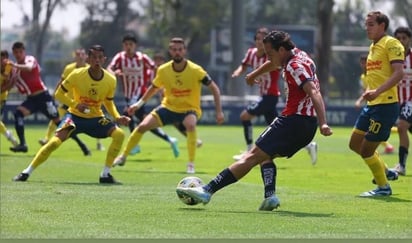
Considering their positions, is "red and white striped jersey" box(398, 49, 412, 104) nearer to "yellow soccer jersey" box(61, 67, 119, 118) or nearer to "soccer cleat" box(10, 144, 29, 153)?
"yellow soccer jersey" box(61, 67, 119, 118)

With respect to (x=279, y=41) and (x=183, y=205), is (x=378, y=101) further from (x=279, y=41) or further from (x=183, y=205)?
(x=183, y=205)

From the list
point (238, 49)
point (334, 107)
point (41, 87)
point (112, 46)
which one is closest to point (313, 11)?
point (112, 46)

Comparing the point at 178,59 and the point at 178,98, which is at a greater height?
the point at 178,59

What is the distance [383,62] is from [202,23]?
2487 inches

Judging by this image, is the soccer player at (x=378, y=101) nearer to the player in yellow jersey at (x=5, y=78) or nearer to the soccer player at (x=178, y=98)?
the soccer player at (x=178, y=98)

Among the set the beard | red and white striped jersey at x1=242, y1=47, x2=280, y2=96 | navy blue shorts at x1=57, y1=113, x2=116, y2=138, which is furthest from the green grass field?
the beard

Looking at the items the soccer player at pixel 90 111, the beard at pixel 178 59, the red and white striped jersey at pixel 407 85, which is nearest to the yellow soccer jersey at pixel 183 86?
the beard at pixel 178 59

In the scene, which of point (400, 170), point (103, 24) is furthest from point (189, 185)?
point (103, 24)

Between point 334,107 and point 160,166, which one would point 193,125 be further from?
point 334,107

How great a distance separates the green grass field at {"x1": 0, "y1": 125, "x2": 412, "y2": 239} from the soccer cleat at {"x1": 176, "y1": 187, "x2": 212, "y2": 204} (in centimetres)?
13

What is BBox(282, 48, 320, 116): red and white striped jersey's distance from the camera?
42.3 ft

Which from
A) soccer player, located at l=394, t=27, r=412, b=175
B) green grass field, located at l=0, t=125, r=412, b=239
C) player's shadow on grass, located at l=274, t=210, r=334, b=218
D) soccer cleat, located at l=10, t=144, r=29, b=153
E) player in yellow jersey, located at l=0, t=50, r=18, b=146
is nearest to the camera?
green grass field, located at l=0, t=125, r=412, b=239

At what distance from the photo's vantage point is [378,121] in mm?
15070

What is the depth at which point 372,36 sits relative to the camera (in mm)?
14789
